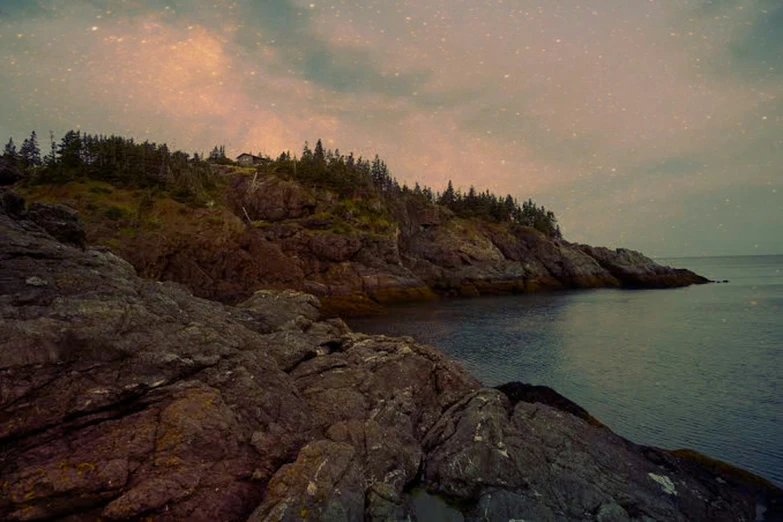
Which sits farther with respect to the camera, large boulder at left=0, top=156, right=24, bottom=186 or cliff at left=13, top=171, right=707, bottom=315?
cliff at left=13, top=171, right=707, bottom=315

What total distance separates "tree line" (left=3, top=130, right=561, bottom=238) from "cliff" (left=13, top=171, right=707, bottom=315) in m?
4.58

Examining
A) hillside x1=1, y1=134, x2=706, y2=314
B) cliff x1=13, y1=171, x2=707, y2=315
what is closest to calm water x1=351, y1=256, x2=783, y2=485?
cliff x1=13, y1=171, x2=707, y2=315

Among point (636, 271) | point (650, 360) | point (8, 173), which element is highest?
point (8, 173)

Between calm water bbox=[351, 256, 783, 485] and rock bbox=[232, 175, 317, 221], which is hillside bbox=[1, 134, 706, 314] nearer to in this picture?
rock bbox=[232, 175, 317, 221]

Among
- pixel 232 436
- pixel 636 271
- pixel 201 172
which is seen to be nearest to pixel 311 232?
pixel 201 172

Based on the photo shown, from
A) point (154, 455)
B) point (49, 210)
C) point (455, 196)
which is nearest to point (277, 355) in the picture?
point (154, 455)

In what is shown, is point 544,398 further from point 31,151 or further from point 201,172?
point 31,151

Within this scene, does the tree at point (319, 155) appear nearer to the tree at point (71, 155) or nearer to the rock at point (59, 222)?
the tree at point (71, 155)

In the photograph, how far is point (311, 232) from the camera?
104 metres

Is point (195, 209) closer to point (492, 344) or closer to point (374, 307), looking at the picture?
point (374, 307)

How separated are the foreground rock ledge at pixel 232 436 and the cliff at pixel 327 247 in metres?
59.5

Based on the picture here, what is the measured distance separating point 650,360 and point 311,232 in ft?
266

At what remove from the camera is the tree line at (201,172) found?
315 feet

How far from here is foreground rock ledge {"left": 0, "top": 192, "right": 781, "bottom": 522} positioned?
1174 centimetres
